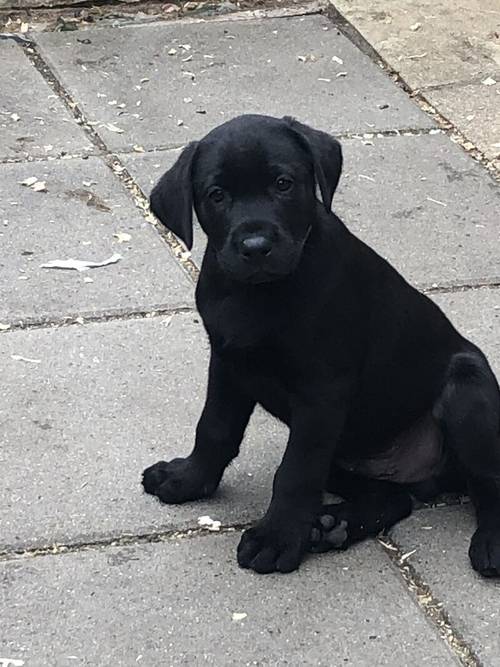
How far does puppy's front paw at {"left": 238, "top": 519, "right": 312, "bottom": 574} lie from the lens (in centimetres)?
381

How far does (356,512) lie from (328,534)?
0.11m

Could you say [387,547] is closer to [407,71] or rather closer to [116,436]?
[116,436]

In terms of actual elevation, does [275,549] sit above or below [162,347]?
above

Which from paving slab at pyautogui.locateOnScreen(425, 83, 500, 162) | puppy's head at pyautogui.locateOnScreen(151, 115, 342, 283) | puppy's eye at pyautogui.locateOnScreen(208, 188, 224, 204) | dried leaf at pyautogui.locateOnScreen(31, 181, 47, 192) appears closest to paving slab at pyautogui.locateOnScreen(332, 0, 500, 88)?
paving slab at pyautogui.locateOnScreen(425, 83, 500, 162)

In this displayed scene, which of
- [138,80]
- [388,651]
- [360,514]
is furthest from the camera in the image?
[138,80]

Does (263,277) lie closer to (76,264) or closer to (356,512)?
(356,512)

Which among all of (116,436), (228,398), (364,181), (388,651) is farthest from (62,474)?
(364,181)

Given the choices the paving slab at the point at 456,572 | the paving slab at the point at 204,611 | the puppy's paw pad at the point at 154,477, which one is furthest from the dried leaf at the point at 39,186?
the paving slab at the point at 456,572

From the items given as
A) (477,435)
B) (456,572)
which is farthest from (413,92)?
(456,572)

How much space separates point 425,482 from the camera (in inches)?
163

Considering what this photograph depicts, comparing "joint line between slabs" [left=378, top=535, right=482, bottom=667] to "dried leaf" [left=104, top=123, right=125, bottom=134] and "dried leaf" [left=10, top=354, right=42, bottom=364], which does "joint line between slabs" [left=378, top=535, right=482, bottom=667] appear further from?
"dried leaf" [left=104, top=123, right=125, bottom=134]

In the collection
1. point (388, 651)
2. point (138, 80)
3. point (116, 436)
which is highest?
point (388, 651)

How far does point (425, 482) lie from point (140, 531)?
0.83m

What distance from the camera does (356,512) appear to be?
156 inches
